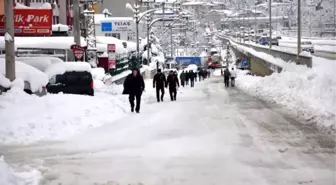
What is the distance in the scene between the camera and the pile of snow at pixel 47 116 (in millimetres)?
11961

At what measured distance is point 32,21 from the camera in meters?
32.0

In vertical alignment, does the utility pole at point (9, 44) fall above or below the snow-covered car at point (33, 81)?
above

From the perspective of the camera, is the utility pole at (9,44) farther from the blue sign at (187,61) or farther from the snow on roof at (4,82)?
the blue sign at (187,61)

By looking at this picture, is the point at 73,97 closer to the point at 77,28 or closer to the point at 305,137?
the point at 305,137

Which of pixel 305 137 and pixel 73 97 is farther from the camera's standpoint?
pixel 73 97

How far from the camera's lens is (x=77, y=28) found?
27.7 metres

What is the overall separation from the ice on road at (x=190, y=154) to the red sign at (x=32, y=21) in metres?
19.0

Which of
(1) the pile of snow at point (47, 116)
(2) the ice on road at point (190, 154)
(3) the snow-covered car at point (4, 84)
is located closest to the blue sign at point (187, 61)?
(1) the pile of snow at point (47, 116)

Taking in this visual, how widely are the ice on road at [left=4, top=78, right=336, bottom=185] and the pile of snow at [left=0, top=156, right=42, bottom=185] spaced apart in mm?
169

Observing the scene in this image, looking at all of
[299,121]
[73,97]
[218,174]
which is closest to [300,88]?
[299,121]

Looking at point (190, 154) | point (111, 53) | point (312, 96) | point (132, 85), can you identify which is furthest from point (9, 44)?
point (111, 53)

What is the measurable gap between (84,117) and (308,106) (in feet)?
25.6

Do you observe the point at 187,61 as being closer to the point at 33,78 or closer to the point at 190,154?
the point at 33,78

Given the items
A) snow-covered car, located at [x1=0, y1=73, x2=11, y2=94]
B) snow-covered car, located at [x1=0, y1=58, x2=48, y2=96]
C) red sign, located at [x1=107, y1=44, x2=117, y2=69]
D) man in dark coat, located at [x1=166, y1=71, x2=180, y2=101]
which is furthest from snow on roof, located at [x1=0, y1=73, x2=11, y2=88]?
red sign, located at [x1=107, y1=44, x2=117, y2=69]
